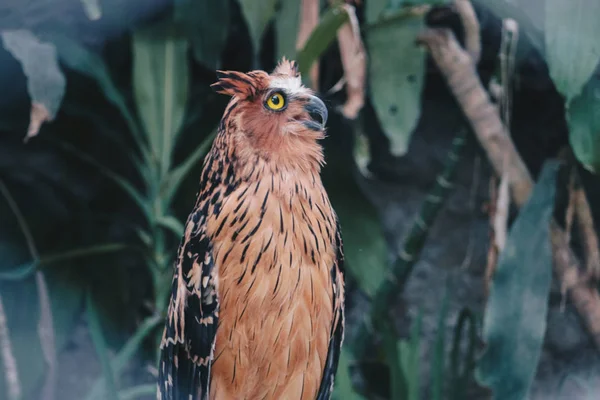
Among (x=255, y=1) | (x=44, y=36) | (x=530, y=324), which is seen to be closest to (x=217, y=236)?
(x=255, y=1)

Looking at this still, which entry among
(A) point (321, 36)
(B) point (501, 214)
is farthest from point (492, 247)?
(A) point (321, 36)

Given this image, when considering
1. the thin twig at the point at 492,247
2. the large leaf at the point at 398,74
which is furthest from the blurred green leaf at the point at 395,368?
the large leaf at the point at 398,74

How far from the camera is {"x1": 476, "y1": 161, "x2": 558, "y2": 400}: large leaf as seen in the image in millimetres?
1349

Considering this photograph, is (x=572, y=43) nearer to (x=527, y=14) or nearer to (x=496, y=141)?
(x=527, y=14)

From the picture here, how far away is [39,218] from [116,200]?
0.20 m

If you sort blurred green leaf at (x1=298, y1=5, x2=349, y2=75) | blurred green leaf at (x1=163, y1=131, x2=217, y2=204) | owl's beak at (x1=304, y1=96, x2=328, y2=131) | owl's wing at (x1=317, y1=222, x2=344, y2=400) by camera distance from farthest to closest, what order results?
blurred green leaf at (x1=163, y1=131, x2=217, y2=204)
blurred green leaf at (x1=298, y1=5, x2=349, y2=75)
owl's wing at (x1=317, y1=222, x2=344, y2=400)
owl's beak at (x1=304, y1=96, x2=328, y2=131)

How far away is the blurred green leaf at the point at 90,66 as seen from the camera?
5.13ft

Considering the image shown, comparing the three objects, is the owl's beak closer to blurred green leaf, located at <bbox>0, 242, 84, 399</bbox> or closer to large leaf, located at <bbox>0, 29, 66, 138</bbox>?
large leaf, located at <bbox>0, 29, 66, 138</bbox>

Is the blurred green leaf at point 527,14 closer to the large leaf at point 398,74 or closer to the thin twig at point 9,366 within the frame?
the large leaf at point 398,74

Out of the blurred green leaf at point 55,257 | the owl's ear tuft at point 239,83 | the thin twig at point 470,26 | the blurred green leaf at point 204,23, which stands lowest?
the blurred green leaf at point 55,257

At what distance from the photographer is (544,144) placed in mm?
1918

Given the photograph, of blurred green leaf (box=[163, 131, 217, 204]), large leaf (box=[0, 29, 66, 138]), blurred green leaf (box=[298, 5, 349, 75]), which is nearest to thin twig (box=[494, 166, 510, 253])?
blurred green leaf (box=[298, 5, 349, 75])

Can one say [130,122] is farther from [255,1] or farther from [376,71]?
[376,71]

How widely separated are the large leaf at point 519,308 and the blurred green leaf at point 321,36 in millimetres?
556
